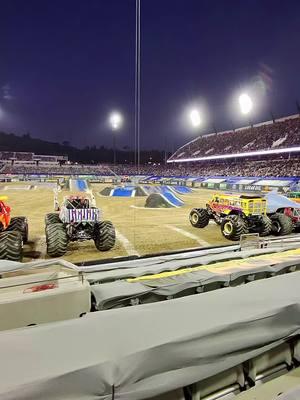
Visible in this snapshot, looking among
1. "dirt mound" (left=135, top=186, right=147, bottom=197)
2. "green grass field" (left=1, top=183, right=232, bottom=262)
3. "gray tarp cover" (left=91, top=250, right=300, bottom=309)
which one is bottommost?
"green grass field" (left=1, top=183, right=232, bottom=262)

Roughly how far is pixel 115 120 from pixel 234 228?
13.6 feet

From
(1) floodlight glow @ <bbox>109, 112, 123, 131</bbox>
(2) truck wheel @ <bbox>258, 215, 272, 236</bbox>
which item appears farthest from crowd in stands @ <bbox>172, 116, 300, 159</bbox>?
(1) floodlight glow @ <bbox>109, 112, 123, 131</bbox>

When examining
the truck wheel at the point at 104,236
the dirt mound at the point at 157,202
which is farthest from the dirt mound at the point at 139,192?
the truck wheel at the point at 104,236

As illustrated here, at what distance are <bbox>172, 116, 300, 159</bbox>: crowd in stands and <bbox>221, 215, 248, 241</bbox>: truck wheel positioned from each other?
1094 inches

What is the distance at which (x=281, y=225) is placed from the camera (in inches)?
350

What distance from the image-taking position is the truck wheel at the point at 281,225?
8898mm

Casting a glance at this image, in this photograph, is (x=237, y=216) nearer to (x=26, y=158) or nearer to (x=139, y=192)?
(x=139, y=192)

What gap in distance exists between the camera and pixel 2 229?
690cm

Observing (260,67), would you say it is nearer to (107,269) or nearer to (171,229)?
(171,229)

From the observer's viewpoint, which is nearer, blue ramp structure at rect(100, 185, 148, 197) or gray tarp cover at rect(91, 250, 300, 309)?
gray tarp cover at rect(91, 250, 300, 309)

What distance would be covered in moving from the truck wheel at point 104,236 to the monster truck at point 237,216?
131 inches

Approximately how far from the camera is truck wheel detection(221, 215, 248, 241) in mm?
8166

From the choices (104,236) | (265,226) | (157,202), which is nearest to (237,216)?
(265,226)

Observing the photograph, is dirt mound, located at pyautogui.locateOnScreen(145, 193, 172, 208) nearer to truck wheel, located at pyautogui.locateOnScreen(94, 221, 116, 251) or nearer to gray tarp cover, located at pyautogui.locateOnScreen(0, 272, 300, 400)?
truck wheel, located at pyautogui.locateOnScreen(94, 221, 116, 251)
